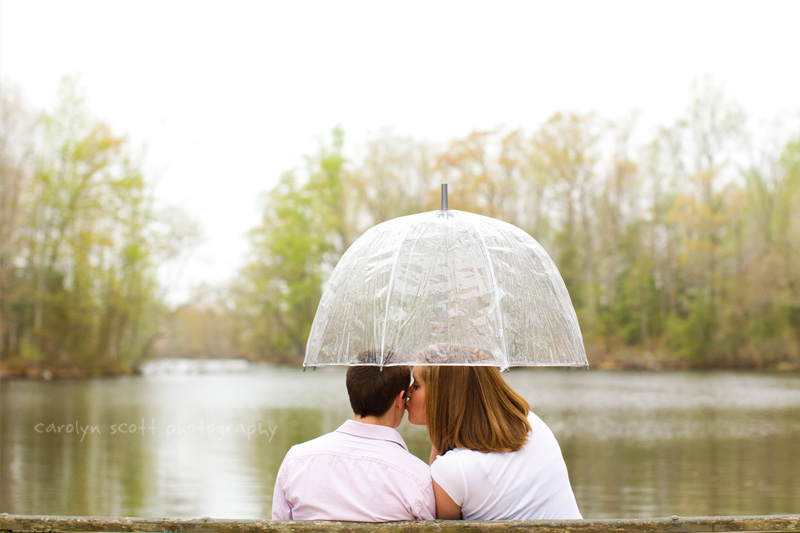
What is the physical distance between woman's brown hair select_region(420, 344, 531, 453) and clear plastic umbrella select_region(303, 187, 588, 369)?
0.31 metres

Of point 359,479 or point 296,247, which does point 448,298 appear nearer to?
point 359,479

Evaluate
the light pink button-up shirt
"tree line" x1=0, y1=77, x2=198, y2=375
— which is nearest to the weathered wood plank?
the light pink button-up shirt

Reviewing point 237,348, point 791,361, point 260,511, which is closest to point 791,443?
point 260,511

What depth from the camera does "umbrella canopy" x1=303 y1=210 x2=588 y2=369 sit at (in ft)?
8.72

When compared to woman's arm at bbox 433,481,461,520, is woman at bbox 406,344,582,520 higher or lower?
higher

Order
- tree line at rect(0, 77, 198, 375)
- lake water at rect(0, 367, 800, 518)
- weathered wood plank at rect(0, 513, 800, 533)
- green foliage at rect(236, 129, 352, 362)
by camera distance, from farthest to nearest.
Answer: green foliage at rect(236, 129, 352, 362) < tree line at rect(0, 77, 198, 375) < lake water at rect(0, 367, 800, 518) < weathered wood plank at rect(0, 513, 800, 533)

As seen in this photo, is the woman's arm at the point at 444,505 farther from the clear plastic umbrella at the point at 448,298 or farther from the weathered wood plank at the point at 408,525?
the clear plastic umbrella at the point at 448,298

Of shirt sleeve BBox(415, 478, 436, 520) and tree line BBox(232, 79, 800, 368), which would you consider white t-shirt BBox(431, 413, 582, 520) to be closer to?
shirt sleeve BBox(415, 478, 436, 520)

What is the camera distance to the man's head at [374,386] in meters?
2.21

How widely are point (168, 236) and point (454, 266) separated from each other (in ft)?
113

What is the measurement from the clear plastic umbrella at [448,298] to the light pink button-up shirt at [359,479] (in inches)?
16.3

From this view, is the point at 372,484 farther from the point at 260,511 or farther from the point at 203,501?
the point at 203,501

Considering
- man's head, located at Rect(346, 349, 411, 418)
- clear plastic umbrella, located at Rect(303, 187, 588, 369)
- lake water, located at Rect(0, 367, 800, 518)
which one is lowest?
lake water, located at Rect(0, 367, 800, 518)

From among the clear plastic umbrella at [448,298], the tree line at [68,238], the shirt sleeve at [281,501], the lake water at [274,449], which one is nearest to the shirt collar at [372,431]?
the shirt sleeve at [281,501]
